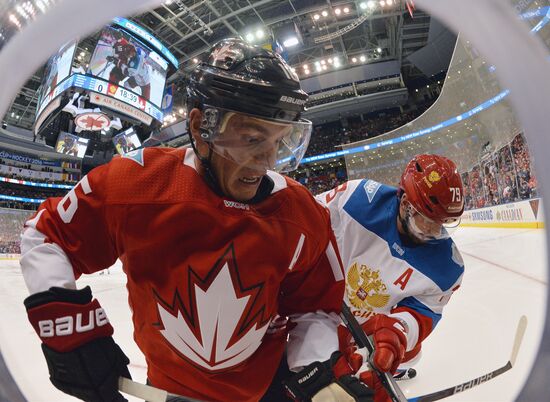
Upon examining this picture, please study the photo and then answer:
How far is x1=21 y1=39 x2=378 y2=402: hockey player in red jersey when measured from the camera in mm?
672

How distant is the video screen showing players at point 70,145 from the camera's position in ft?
29.5

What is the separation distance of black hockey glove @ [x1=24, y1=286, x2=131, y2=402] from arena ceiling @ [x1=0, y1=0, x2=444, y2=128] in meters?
4.73

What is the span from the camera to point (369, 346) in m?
1.13

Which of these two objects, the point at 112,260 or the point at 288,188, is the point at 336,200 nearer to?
the point at 288,188

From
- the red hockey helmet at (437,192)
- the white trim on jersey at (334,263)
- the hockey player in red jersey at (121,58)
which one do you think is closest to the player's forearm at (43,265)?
the white trim on jersey at (334,263)

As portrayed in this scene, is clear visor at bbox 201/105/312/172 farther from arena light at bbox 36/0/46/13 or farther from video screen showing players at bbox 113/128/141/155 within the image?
video screen showing players at bbox 113/128/141/155

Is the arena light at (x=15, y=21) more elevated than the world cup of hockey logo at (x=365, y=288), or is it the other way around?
the arena light at (x=15, y=21)

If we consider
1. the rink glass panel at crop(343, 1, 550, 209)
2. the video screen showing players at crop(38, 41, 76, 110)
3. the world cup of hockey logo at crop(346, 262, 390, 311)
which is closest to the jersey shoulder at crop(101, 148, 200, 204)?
the world cup of hockey logo at crop(346, 262, 390, 311)

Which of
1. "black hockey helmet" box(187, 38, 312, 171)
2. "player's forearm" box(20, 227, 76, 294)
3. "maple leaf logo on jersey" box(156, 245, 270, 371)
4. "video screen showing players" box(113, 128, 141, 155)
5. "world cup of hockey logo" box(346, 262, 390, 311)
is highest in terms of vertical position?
"video screen showing players" box(113, 128, 141, 155)

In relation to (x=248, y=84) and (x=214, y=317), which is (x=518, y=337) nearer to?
(x=214, y=317)

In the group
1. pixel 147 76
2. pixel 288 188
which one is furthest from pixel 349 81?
pixel 288 188

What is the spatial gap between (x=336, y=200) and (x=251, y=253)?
3.50ft

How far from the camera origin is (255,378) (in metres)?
0.89

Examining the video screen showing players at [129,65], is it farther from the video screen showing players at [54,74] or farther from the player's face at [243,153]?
the player's face at [243,153]
